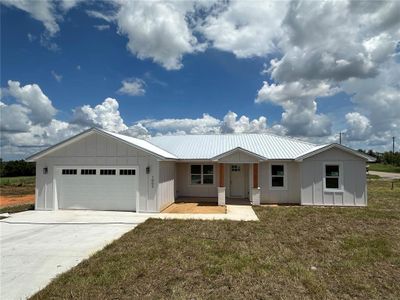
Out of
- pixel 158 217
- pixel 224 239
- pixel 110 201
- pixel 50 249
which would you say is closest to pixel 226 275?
pixel 224 239

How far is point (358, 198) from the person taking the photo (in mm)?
14414

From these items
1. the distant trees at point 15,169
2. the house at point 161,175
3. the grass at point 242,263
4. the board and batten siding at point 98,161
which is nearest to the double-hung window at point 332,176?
the house at point 161,175

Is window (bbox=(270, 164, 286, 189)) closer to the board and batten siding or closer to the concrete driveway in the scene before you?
the board and batten siding

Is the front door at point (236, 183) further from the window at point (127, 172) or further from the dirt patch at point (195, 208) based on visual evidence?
the window at point (127, 172)

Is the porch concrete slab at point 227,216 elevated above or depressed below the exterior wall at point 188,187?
below

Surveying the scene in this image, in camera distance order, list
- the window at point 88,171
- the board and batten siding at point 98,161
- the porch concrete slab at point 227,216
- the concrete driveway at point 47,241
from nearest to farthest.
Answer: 1. the concrete driveway at point 47,241
2. the porch concrete slab at point 227,216
3. the board and batten siding at point 98,161
4. the window at point 88,171

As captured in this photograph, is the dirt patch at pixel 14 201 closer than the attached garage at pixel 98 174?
No

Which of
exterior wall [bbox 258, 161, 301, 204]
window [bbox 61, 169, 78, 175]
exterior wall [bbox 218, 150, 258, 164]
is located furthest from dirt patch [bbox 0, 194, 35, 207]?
exterior wall [bbox 258, 161, 301, 204]

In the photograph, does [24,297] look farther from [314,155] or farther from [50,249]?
[314,155]

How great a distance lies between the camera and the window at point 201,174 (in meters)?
17.6

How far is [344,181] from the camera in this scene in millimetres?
14508

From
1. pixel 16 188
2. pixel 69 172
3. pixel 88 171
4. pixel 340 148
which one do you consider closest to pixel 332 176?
pixel 340 148

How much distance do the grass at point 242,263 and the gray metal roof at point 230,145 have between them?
6.74m

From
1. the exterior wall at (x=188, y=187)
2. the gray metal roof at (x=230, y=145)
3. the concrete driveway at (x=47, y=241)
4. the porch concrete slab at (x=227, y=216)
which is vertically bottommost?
the concrete driveway at (x=47, y=241)
